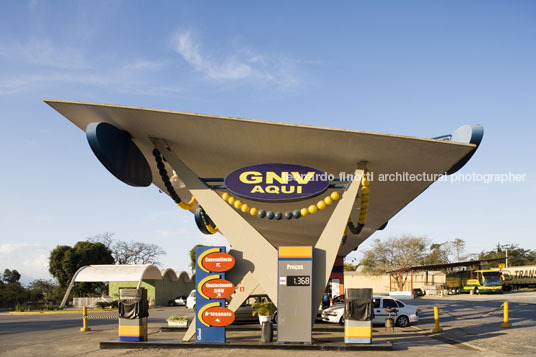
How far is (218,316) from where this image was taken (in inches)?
544

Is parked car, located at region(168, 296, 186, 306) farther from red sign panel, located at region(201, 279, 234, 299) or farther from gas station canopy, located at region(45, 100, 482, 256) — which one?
red sign panel, located at region(201, 279, 234, 299)

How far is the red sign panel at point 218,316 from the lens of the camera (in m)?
13.8

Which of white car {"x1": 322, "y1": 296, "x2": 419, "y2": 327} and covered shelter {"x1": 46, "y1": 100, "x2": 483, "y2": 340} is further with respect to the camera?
white car {"x1": 322, "y1": 296, "x2": 419, "y2": 327}

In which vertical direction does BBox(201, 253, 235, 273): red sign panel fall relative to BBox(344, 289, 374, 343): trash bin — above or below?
above

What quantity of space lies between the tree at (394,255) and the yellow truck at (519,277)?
1614 centimetres

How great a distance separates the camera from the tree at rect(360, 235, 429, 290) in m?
70.4

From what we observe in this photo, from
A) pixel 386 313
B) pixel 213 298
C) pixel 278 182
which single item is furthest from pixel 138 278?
pixel 278 182

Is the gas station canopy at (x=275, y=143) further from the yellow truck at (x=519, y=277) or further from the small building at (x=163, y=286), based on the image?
the yellow truck at (x=519, y=277)

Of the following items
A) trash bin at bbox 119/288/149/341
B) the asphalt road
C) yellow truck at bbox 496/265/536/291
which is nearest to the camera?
the asphalt road

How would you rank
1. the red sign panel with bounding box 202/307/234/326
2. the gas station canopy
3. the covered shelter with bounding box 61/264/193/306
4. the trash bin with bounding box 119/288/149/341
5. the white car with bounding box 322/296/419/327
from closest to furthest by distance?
the gas station canopy → the red sign panel with bounding box 202/307/234/326 → the trash bin with bounding box 119/288/149/341 → the white car with bounding box 322/296/419/327 → the covered shelter with bounding box 61/264/193/306

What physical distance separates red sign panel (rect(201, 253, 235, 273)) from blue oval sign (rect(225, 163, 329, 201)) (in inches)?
75.5

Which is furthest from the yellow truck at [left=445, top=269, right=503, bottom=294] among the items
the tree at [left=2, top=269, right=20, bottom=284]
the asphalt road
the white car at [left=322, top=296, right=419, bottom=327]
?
the tree at [left=2, top=269, right=20, bottom=284]

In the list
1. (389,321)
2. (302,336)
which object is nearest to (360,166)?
(302,336)

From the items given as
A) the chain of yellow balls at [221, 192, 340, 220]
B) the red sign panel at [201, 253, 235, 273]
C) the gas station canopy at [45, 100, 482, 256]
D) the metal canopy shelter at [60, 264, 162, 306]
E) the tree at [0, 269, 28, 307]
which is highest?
the gas station canopy at [45, 100, 482, 256]
